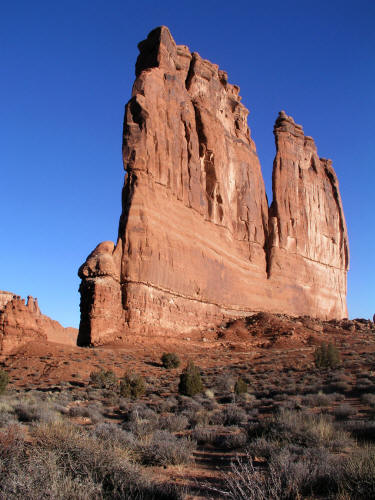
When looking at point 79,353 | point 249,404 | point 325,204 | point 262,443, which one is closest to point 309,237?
point 325,204

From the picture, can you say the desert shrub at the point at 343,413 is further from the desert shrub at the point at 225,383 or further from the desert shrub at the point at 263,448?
the desert shrub at the point at 225,383

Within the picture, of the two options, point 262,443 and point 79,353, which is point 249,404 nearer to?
point 262,443

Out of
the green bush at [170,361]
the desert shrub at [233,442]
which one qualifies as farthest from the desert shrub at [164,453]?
the green bush at [170,361]

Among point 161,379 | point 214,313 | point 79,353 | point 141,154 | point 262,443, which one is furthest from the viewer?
point 214,313

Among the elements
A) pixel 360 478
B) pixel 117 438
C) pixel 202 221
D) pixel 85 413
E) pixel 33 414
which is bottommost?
pixel 85 413

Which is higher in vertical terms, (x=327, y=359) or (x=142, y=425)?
(x=327, y=359)

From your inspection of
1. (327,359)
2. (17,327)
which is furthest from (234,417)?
(17,327)

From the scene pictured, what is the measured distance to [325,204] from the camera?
54.4m

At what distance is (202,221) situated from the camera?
3691 cm

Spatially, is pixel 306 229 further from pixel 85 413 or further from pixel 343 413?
pixel 85 413

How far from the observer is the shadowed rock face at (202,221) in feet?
93.4

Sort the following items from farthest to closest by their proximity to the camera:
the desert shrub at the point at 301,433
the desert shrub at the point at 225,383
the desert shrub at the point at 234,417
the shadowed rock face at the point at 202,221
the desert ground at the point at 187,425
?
the shadowed rock face at the point at 202,221
the desert shrub at the point at 225,383
the desert shrub at the point at 234,417
the desert shrub at the point at 301,433
the desert ground at the point at 187,425

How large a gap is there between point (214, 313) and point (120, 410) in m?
22.3

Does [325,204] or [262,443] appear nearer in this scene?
[262,443]
